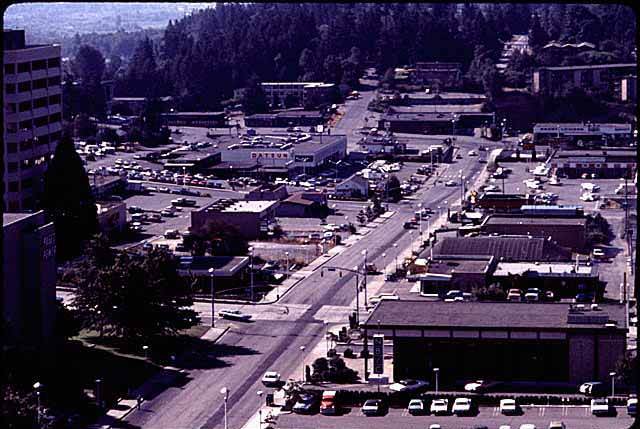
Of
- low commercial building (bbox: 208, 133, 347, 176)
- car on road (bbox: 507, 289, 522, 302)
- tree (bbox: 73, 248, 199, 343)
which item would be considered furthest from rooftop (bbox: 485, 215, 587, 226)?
low commercial building (bbox: 208, 133, 347, 176)

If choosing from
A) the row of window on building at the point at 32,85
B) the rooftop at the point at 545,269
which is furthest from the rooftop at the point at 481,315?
the row of window on building at the point at 32,85

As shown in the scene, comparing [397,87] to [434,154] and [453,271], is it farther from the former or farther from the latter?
[453,271]

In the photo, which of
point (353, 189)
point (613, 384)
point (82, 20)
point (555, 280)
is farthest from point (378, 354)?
point (82, 20)

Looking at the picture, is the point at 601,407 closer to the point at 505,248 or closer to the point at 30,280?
the point at 30,280

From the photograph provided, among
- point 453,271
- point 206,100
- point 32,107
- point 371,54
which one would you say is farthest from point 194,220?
point 371,54

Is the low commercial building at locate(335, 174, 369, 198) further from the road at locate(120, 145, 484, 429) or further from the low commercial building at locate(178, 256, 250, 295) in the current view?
the low commercial building at locate(178, 256, 250, 295)
